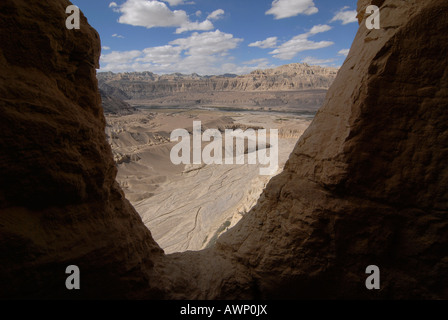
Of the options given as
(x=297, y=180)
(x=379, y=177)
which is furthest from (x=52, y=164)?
(x=379, y=177)

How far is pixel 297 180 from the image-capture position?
9.77 feet

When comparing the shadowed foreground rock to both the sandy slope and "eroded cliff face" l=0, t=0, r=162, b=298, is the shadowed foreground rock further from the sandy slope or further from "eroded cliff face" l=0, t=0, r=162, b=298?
the sandy slope

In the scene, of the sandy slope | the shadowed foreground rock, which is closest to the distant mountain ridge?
the sandy slope

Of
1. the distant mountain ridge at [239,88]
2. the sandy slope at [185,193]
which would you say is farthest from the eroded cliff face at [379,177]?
the distant mountain ridge at [239,88]

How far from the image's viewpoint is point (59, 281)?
218cm

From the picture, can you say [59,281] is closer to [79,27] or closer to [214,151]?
[79,27]

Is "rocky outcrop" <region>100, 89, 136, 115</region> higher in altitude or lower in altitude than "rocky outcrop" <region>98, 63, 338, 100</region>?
lower

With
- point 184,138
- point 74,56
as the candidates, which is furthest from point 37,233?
point 184,138

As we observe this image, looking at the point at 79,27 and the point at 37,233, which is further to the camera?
the point at 79,27

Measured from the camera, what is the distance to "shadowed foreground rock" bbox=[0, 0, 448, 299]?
2.01 m

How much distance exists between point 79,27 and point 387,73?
2.88m

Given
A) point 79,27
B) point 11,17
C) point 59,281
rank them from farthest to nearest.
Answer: point 79,27, point 59,281, point 11,17

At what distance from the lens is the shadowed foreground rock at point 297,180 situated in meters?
2.01

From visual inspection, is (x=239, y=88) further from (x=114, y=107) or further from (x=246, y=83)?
(x=114, y=107)
